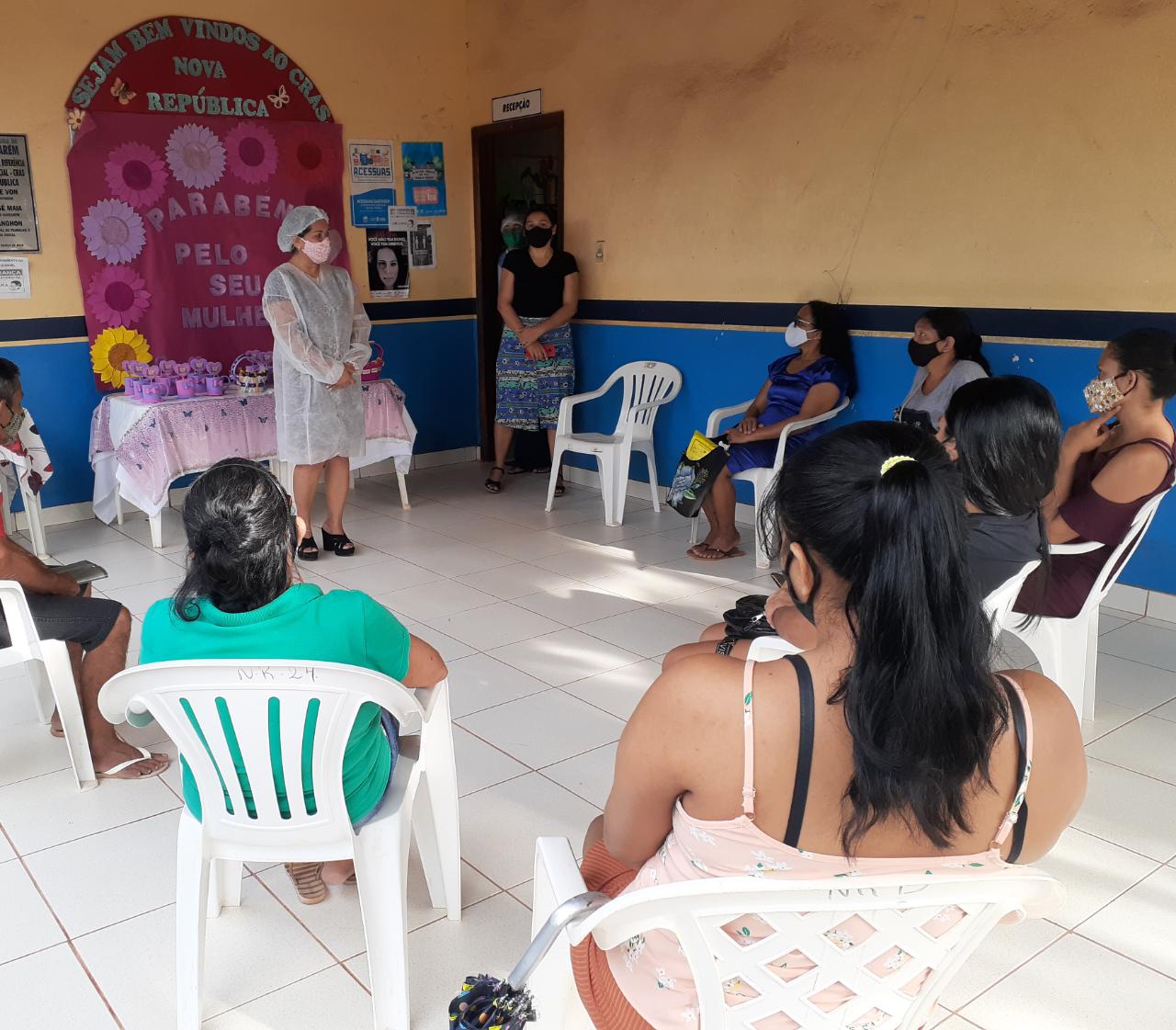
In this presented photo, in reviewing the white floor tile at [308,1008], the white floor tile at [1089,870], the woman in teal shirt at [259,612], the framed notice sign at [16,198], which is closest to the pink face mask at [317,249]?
the framed notice sign at [16,198]

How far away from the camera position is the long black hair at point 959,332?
383cm

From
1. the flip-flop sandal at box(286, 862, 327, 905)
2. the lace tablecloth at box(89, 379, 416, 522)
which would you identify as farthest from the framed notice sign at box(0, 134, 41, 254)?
the flip-flop sandal at box(286, 862, 327, 905)

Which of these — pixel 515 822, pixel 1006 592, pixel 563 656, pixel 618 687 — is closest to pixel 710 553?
pixel 563 656

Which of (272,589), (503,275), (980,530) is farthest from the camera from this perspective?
(503,275)

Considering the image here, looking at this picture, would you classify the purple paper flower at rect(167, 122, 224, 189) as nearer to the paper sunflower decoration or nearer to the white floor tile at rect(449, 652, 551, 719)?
the paper sunflower decoration

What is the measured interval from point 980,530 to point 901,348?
83.0 inches

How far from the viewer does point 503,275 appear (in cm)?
546

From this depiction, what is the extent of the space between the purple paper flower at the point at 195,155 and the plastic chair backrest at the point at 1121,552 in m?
4.69

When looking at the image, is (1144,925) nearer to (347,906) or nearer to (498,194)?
(347,906)

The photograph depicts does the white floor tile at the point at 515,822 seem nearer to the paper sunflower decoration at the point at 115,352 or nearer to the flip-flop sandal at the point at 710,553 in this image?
the flip-flop sandal at the point at 710,553

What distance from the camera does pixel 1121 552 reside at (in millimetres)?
2633

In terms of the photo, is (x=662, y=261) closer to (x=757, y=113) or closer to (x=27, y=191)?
(x=757, y=113)

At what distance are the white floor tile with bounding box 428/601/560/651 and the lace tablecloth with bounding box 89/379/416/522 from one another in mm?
1467

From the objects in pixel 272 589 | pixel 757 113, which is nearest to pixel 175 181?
pixel 757 113
